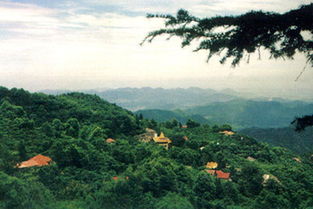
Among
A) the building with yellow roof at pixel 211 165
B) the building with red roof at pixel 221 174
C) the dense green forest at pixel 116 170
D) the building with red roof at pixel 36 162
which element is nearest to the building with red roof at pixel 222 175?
the building with red roof at pixel 221 174

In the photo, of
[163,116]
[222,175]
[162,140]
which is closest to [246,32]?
[222,175]

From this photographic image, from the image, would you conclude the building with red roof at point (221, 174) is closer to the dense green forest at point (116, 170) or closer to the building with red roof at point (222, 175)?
the building with red roof at point (222, 175)

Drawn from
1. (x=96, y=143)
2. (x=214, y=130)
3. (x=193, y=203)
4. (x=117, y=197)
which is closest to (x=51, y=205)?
(x=117, y=197)

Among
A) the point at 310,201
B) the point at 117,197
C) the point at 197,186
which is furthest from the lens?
the point at 310,201

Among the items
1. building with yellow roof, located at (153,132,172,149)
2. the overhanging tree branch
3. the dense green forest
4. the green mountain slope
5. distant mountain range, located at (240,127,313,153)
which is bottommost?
the green mountain slope

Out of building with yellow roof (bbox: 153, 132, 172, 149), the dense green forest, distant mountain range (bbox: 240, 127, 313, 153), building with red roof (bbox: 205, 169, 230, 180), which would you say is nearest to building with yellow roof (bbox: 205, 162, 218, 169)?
A: the dense green forest

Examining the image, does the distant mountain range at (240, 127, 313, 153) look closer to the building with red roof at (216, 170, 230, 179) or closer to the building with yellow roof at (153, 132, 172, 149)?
the building with yellow roof at (153, 132, 172, 149)

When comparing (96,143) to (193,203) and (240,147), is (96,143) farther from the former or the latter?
(240,147)

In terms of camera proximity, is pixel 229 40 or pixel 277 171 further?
pixel 277 171

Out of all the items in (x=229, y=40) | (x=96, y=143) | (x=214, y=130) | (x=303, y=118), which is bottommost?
(x=214, y=130)
